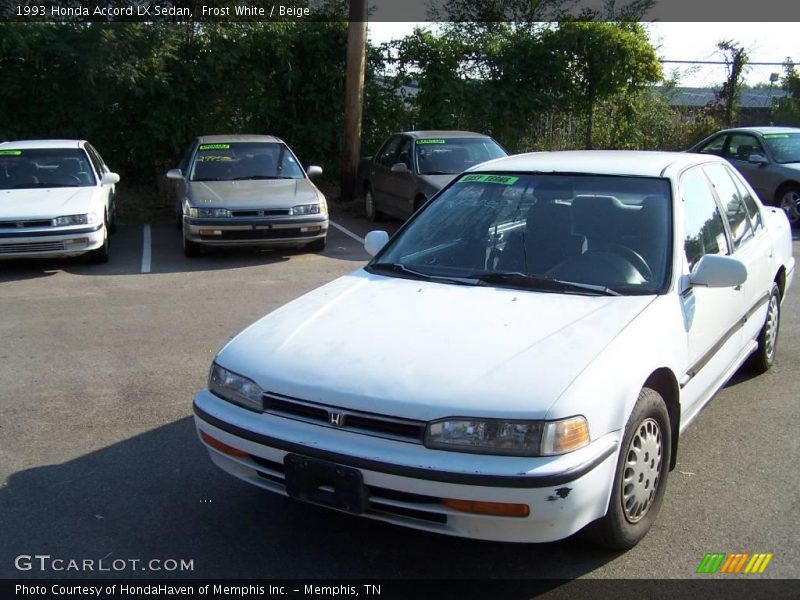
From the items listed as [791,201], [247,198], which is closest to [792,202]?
[791,201]

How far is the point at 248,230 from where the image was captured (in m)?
10.4

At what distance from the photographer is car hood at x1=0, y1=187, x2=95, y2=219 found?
9625 millimetres

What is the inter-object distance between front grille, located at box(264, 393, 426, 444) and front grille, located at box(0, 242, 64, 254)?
7176 mm

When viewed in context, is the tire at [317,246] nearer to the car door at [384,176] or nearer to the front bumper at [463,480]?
the car door at [384,176]

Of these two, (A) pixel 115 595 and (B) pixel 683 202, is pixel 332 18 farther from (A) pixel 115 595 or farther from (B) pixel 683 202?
(A) pixel 115 595

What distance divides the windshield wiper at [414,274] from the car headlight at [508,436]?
1.29 m

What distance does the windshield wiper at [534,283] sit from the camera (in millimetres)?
4055

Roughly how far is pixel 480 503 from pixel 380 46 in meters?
14.9

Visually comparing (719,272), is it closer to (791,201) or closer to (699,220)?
(699,220)

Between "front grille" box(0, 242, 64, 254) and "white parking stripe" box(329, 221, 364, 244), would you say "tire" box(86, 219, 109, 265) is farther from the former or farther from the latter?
"white parking stripe" box(329, 221, 364, 244)

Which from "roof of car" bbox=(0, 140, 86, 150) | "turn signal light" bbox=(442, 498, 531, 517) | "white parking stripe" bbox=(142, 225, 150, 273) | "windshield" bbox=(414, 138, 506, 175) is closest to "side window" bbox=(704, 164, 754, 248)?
"turn signal light" bbox=(442, 498, 531, 517)

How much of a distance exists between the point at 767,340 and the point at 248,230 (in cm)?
644

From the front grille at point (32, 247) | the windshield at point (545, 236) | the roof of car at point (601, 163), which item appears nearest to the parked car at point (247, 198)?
the front grille at point (32, 247)

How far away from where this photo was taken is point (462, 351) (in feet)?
11.3
